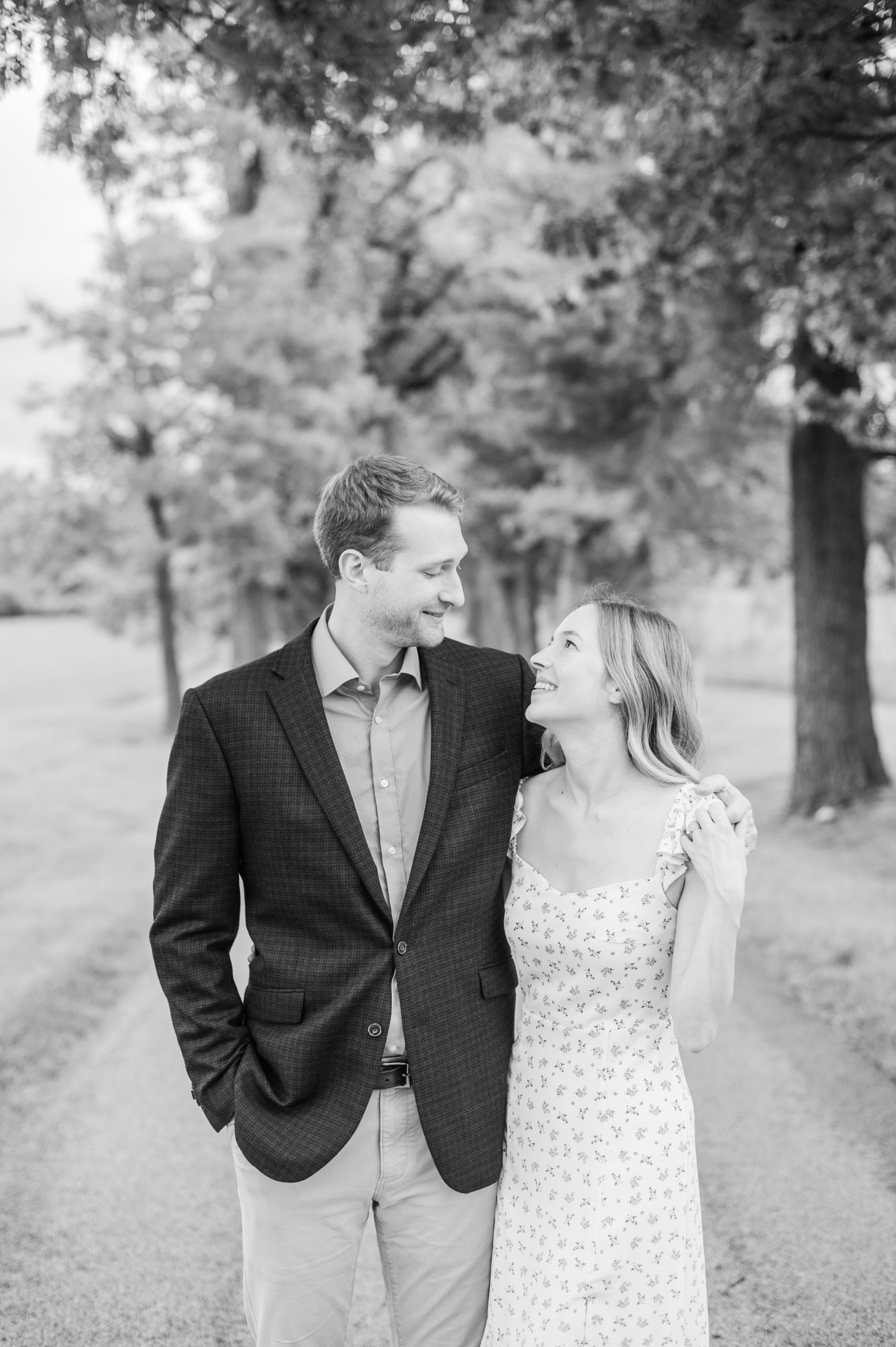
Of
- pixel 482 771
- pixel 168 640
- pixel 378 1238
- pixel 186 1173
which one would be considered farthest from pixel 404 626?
pixel 168 640

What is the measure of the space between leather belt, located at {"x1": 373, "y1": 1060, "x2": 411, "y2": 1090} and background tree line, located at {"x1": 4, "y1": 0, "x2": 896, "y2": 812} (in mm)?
3622

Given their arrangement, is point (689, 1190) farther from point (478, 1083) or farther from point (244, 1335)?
point (244, 1335)

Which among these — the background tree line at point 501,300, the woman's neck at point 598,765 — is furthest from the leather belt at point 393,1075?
the background tree line at point 501,300

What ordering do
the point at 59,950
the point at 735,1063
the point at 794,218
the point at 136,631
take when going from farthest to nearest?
the point at 136,631, the point at 59,950, the point at 794,218, the point at 735,1063

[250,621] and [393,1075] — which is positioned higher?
[393,1075]

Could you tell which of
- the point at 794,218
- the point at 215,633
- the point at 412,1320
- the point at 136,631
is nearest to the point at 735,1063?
the point at 412,1320

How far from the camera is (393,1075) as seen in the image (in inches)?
104

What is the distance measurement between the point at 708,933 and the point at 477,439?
22603 millimetres

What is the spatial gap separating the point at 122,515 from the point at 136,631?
34.7ft

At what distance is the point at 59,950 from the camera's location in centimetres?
790

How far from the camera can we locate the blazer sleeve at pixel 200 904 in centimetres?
264

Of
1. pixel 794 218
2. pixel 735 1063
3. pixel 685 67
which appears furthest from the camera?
pixel 794 218

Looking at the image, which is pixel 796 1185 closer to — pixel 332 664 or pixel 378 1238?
pixel 378 1238

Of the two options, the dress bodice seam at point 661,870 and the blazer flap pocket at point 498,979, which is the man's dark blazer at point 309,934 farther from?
the dress bodice seam at point 661,870
